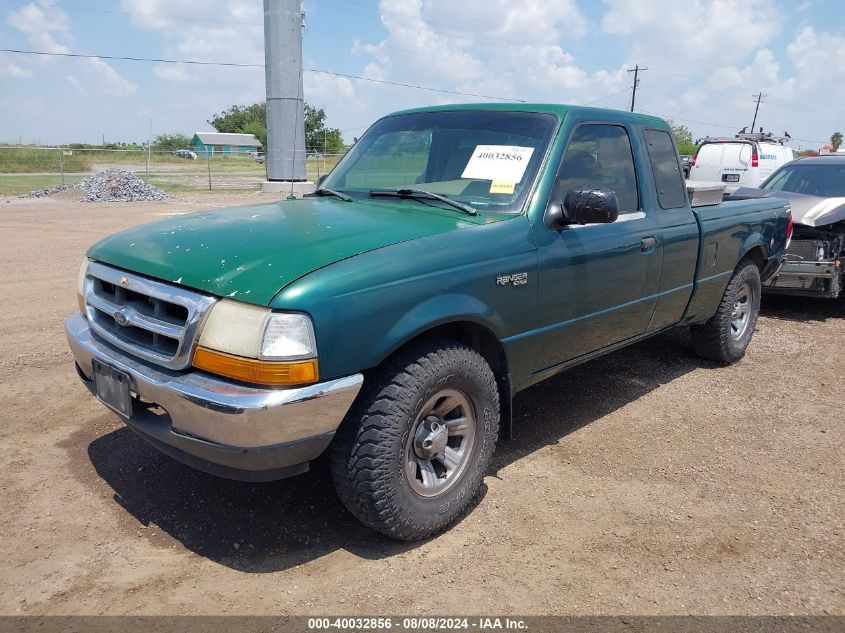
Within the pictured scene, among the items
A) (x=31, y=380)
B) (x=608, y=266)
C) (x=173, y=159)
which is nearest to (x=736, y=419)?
(x=608, y=266)

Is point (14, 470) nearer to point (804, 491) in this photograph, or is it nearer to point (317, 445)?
point (317, 445)

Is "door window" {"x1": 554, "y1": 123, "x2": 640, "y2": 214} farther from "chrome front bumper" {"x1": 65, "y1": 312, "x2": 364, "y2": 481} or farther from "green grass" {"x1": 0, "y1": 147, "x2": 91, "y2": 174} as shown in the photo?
"green grass" {"x1": 0, "y1": 147, "x2": 91, "y2": 174}

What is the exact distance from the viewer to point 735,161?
18391 millimetres

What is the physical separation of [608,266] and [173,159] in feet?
145

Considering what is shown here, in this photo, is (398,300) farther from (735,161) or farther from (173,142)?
(173,142)

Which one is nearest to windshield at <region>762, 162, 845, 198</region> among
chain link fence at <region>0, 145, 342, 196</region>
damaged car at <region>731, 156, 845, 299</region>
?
damaged car at <region>731, 156, 845, 299</region>

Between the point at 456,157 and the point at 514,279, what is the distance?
3.23ft

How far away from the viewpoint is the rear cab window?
462 centimetres

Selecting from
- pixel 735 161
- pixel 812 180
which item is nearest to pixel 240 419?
pixel 812 180

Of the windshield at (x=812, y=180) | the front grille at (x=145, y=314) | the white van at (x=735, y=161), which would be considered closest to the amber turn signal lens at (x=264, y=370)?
the front grille at (x=145, y=314)

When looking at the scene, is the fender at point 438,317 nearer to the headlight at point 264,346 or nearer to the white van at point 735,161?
the headlight at point 264,346

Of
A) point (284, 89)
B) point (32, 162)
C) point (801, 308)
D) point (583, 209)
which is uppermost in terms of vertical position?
point (284, 89)

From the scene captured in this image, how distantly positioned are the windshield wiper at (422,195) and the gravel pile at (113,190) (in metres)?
19.7

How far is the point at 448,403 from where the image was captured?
10.6ft
